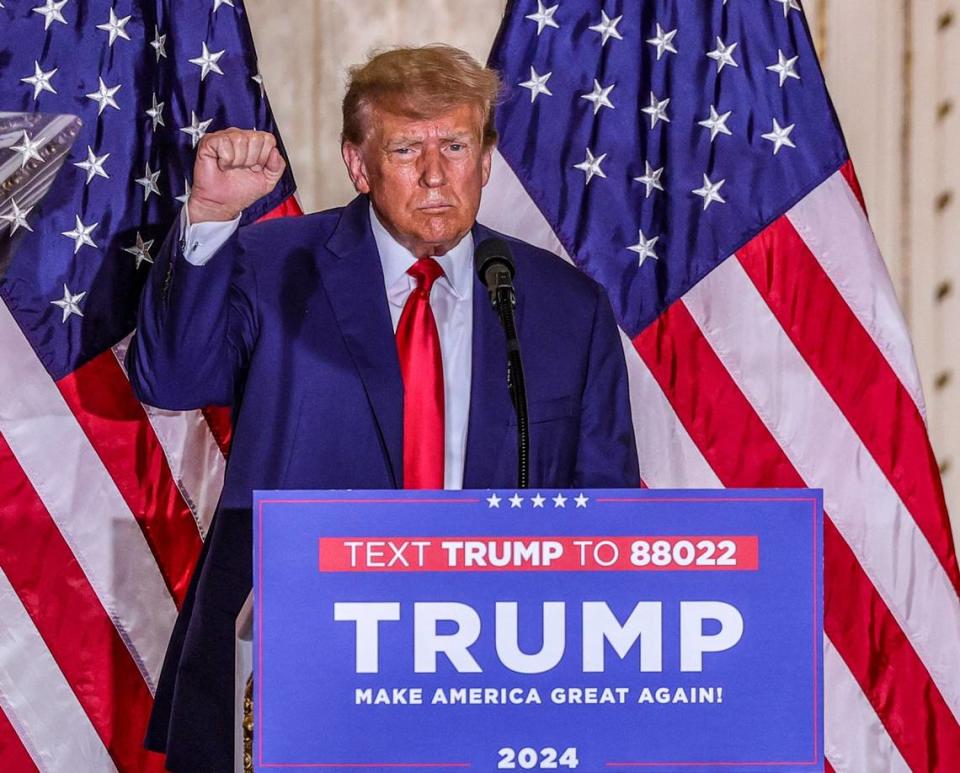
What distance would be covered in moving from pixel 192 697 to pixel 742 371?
4.47 ft

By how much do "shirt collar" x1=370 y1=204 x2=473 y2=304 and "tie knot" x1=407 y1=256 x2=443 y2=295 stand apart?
0.06 ft

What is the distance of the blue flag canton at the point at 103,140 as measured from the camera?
2.78 m

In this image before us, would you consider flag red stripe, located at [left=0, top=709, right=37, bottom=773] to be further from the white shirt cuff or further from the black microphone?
the black microphone

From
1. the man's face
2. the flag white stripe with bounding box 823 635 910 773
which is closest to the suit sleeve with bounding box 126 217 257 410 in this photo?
the man's face

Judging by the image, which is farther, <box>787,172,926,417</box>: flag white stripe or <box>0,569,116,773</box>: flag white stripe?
<box>787,172,926,417</box>: flag white stripe

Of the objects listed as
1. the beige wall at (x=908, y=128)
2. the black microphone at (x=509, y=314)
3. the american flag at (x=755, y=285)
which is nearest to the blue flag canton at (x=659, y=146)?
the american flag at (x=755, y=285)

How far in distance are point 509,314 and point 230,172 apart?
0.49m

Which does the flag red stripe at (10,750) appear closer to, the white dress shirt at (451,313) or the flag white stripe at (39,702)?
the flag white stripe at (39,702)

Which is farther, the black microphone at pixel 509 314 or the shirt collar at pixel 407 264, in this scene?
the shirt collar at pixel 407 264

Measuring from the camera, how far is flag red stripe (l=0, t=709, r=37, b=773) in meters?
2.80

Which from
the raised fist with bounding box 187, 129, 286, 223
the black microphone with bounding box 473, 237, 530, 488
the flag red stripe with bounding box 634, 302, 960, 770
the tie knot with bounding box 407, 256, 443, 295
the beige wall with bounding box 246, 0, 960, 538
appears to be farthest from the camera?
the beige wall with bounding box 246, 0, 960, 538

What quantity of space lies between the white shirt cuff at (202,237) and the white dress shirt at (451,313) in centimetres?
35

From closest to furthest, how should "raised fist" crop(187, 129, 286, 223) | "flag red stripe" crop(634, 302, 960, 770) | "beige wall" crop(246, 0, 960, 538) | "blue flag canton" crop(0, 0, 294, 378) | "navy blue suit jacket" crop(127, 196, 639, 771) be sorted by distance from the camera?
"raised fist" crop(187, 129, 286, 223), "navy blue suit jacket" crop(127, 196, 639, 771), "blue flag canton" crop(0, 0, 294, 378), "flag red stripe" crop(634, 302, 960, 770), "beige wall" crop(246, 0, 960, 538)

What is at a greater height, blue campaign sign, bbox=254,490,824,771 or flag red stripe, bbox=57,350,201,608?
blue campaign sign, bbox=254,490,824,771
